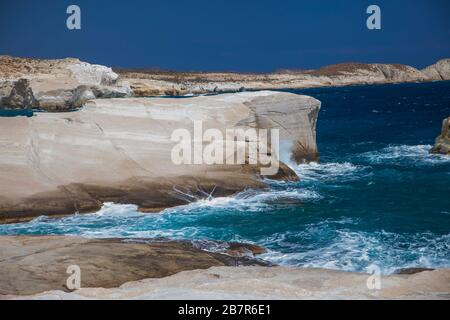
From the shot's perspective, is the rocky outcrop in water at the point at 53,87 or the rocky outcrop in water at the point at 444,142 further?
the rocky outcrop in water at the point at 53,87

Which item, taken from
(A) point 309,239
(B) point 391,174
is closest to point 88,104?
(A) point 309,239

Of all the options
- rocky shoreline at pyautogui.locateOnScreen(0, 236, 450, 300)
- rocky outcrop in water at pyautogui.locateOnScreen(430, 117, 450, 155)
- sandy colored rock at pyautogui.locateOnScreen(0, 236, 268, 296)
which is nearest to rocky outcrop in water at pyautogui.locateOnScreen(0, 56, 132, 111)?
rocky outcrop in water at pyautogui.locateOnScreen(430, 117, 450, 155)

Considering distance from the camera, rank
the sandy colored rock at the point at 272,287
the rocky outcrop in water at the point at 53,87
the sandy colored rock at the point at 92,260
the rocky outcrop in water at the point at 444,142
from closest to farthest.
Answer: the sandy colored rock at the point at 272,287, the sandy colored rock at the point at 92,260, the rocky outcrop in water at the point at 444,142, the rocky outcrop in water at the point at 53,87

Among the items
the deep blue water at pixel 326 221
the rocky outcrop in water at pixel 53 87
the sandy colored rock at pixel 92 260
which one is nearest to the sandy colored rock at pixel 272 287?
the sandy colored rock at pixel 92 260

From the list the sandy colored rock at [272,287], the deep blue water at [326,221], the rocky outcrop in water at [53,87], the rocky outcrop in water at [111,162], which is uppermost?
the rocky outcrop in water at [53,87]

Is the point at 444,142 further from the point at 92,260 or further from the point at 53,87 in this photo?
the point at 53,87

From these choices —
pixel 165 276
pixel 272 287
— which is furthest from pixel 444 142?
pixel 272 287

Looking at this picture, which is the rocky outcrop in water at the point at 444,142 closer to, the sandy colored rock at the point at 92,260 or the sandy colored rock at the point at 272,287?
the sandy colored rock at the point at 92,260
